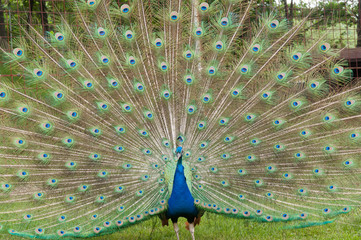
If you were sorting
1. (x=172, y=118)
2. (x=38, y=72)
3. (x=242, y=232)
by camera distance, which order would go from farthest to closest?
(x=242, y=232) → (x=172, y=118) → (x=38, y=72)

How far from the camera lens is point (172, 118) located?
425 centimetres

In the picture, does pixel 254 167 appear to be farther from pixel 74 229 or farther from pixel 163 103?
pixel 74 229

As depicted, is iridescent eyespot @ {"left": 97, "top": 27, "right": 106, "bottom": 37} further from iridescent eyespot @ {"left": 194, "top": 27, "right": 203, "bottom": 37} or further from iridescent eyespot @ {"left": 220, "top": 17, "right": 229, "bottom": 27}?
iridescent eyespot @ {"left": 220, "top": 17, "right": 229, "bottom": 27}

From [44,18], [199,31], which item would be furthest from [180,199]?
[44,18]

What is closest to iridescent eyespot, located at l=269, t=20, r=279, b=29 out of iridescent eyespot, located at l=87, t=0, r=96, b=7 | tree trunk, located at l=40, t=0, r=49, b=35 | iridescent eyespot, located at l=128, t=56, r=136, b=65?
iridescent eyespot, located at l=128, t=56, r=136, b=65

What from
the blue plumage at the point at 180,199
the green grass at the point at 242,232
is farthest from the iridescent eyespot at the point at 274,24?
the green grass at the point at 242,232

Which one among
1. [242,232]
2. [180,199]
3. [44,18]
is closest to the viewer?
[180,199]

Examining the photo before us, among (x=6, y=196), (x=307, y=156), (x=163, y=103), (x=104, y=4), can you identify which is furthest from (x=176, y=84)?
(x=6, y=196)

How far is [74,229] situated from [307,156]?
2.13 meters

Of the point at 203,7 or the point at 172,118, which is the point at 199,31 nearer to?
the point at 203,7

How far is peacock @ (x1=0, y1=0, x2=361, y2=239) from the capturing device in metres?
4.18

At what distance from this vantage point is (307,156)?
4.26 m

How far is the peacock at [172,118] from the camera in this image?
4.18 m

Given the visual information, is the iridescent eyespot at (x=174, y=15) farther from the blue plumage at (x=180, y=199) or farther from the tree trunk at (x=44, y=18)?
the tree trunk at (x=44, y=18)
